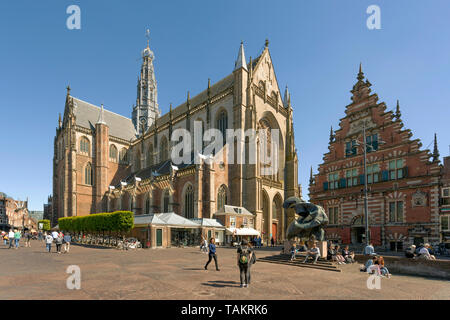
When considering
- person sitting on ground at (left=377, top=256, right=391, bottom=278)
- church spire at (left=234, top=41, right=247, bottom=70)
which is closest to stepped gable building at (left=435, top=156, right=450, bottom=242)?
person sitting on ground at (left=377, top=256, right=391, bottom=278)

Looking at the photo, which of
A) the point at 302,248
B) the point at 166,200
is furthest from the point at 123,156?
the point at 302,248

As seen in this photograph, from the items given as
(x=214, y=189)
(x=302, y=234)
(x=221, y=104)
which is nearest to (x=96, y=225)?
(x=214, y=189)

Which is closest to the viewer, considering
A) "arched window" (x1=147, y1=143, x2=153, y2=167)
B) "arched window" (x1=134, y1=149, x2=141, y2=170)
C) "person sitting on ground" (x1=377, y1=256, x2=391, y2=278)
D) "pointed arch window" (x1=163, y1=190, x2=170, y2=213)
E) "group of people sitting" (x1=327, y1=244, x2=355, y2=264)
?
"person sitting on ground" (x1=377, y1=256, x2=391, y2=278)

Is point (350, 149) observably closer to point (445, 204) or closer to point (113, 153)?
point (445, 204)

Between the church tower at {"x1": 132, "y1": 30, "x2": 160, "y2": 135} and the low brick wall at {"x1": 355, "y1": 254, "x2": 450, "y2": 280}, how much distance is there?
62.1 m

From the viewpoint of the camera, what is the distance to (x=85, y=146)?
177 ft

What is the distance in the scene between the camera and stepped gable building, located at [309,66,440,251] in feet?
79.6

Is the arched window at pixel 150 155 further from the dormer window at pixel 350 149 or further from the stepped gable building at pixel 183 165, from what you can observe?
the dormer window at pixel 350 149

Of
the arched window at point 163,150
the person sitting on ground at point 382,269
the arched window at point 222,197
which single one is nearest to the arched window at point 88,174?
the arched window at point 163,150

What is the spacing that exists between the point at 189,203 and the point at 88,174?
89.5 feet

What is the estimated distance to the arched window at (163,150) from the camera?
5159 centimetres

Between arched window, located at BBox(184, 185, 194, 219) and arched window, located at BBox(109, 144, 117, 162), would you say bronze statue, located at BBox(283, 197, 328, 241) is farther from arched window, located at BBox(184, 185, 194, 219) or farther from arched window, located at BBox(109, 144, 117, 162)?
arched window, located at BBox(109, 144, 117, 162)

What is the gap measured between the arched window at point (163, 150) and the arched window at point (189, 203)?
53.8 feet

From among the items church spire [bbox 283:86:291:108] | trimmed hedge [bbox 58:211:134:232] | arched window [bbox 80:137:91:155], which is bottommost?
trimmed hedge [bbox 58:211:134:232]
